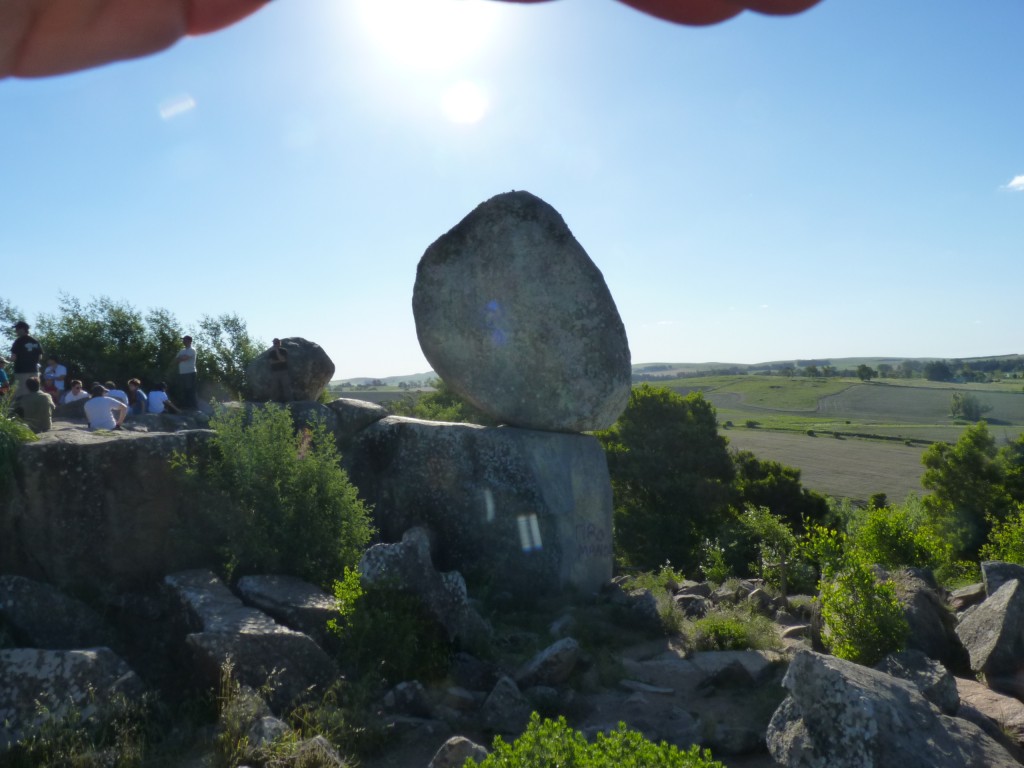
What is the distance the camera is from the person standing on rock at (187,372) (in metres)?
14.1

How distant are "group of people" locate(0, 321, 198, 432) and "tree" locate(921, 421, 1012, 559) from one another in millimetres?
17953

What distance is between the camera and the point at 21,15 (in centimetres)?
105

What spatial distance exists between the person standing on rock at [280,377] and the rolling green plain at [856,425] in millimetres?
17231

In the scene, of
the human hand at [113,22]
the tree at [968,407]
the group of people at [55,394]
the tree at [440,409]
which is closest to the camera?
the human hand at [113,22]

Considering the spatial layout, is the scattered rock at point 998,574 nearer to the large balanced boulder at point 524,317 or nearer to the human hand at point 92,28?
the large balanced boulder at point 524,317

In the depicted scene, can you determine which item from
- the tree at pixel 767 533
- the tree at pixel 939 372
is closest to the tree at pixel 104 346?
the tree at pixel 767 533

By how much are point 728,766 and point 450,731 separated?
6.45 feet

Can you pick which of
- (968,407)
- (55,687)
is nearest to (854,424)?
(968,407)

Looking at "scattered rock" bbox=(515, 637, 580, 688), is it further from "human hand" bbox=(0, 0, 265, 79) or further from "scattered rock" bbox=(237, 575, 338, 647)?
"human hand" bbox=(0, 0, 265, 79)

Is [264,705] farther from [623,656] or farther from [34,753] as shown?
[623,656]

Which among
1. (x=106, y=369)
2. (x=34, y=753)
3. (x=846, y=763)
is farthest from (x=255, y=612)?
(x=106, y=369)

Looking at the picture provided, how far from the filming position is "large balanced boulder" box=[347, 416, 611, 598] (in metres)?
10.4

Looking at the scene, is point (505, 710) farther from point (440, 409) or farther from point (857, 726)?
point (440, 409)

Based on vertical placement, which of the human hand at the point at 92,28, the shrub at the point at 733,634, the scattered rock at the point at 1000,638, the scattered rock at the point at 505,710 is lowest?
the shrub at the point at 733,634
